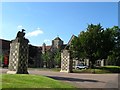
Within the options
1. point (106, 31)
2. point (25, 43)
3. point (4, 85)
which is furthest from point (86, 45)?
point (4, 85)

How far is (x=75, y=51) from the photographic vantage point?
5653 centimetres

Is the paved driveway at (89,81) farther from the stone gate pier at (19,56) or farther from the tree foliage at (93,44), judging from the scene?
the tree foliage at (93,44)

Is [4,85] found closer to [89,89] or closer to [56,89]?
[56,89]

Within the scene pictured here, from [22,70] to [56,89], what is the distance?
38.1ft

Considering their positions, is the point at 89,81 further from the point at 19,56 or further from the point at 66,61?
the point at 66,61

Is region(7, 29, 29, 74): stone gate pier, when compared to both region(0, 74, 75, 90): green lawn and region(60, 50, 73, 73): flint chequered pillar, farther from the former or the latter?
region(60, 50, 73, 73): flint chequered pillar

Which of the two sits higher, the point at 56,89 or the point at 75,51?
the point at 75,51

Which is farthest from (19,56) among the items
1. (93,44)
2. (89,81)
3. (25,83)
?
(93,44)

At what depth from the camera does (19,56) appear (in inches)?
931

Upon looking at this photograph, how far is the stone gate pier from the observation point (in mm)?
23594

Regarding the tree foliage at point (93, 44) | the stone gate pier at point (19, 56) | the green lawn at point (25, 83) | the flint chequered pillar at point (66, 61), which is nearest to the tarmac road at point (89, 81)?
the green lawn at point (25, 83)

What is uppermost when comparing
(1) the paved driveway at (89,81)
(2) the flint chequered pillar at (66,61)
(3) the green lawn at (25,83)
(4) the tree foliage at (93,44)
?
(4) the tree foliage at (93,44)

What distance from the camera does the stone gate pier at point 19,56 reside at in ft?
77.4

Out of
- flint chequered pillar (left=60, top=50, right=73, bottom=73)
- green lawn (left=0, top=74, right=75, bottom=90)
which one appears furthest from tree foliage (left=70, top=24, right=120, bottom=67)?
green lawn (left=0, top=74, right=75, bottom=90)
